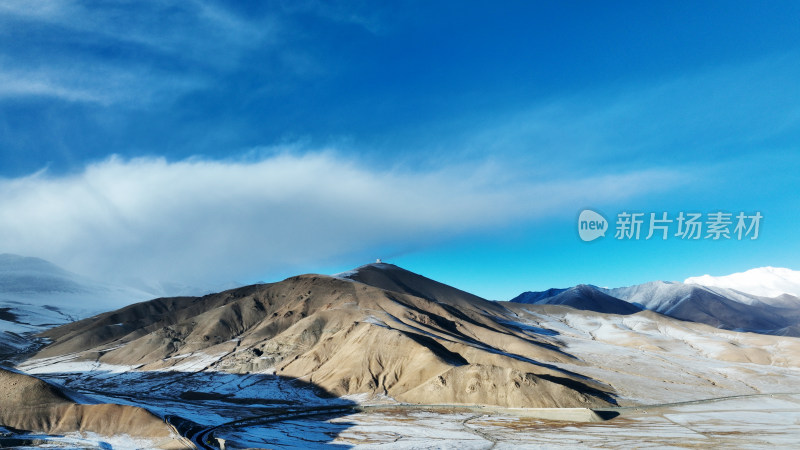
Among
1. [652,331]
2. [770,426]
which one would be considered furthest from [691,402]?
[652,331]

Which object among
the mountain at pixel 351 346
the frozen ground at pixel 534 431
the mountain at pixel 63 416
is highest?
the mountain at pixel 351 346

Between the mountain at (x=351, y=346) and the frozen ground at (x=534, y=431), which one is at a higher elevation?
the mountain at (x=351, y=346)

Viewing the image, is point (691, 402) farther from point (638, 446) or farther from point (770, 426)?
point (638, 446)

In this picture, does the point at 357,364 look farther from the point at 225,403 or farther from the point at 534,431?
the point at 534,431

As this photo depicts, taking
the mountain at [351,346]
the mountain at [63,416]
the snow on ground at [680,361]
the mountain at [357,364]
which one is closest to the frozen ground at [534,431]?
the mountain at [357,364]

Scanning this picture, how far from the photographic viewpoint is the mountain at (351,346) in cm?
9081

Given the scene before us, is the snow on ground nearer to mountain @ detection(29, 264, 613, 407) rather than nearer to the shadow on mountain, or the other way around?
→ mountain @ detection(29, 264, 613, 407)

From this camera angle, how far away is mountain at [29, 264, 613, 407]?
90812 mm

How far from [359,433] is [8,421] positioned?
1499 inches

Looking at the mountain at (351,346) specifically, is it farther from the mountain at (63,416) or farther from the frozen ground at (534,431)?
the mountain at (63,416)

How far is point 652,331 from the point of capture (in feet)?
642

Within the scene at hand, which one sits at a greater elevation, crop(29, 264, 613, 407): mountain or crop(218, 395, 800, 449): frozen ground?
crop(29, 264, 613, 407): mountain

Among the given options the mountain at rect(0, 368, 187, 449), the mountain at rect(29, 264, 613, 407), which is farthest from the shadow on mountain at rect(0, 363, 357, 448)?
the mountain at rect(29, 264, 613, 407)

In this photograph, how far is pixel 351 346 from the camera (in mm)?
112375
